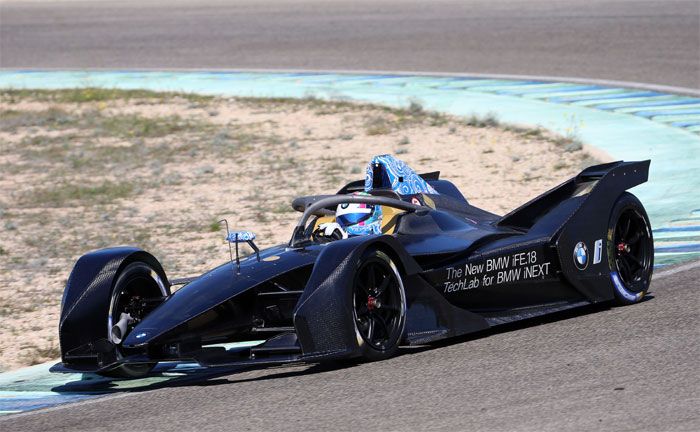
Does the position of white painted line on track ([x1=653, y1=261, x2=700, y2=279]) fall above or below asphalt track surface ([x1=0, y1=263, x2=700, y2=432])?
above

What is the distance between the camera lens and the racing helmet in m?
8.73

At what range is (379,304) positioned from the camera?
7.81m

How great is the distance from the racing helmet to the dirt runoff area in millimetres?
2326

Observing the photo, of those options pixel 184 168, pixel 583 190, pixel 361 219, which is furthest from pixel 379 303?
pixel 184 168

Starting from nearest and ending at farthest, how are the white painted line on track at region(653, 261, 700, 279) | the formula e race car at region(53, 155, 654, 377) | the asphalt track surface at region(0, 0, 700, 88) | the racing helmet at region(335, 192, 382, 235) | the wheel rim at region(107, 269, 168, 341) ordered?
the formula e race car at region(53, 155, 654, 377), the wheel rim at region(107, 269, 168, 341), the racing helmet at region(335, 192, 382, 235), the white painted line on track at region(653, 261, 700, 279), the asphalt track surface at region(0, 0, 700, 88)

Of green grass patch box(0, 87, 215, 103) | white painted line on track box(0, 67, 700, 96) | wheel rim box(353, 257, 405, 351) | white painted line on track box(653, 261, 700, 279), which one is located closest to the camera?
wheel rim box(353, 257, 405, 351)

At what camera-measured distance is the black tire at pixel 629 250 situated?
898 cm

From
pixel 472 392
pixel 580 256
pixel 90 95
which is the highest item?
pixel 90 95

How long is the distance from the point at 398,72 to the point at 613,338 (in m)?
17.2

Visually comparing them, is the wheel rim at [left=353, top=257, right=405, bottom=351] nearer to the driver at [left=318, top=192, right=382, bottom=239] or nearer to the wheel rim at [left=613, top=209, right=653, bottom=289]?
the driver at [left=318, top=192, right=382, bottom=239]

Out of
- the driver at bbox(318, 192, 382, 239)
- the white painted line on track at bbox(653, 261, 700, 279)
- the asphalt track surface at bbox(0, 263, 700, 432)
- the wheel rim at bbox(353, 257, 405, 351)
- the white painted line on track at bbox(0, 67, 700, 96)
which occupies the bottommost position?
the asphalt track surface at bbox(0, 263, 700, 432)

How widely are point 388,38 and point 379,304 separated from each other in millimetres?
21852

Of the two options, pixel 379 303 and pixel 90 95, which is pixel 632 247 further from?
pixel 90 95

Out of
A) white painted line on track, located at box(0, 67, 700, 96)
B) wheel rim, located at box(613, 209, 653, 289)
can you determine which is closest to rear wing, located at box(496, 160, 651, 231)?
wheel rim, located at box(613, 209, 653, 289)
